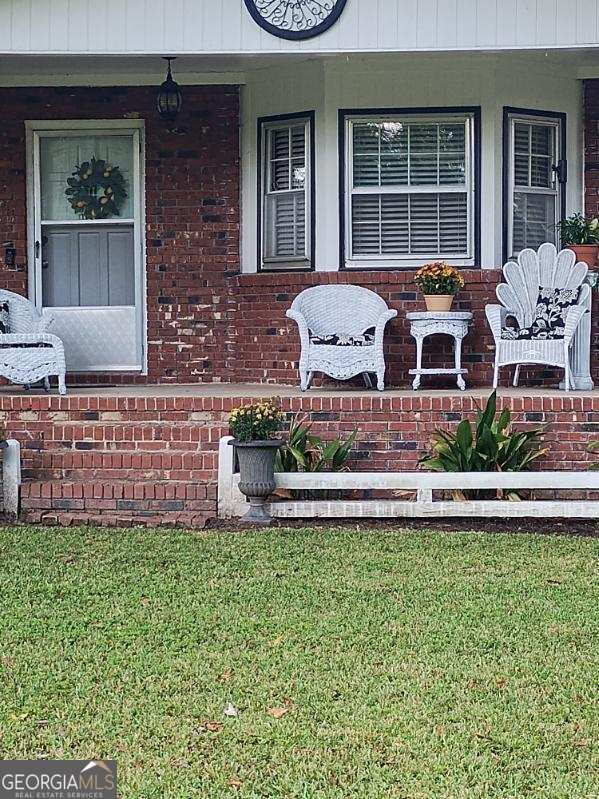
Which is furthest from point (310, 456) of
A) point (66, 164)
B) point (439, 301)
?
point (66, 164)

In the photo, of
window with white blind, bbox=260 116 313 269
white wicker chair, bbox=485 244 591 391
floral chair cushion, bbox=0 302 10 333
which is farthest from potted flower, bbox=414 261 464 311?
floral chair cushion, bbox=0 302 10 333

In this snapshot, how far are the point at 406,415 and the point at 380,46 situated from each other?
8.42ft

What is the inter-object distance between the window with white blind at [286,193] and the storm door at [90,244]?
1110 millimetres

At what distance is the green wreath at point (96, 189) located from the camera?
9727 mm

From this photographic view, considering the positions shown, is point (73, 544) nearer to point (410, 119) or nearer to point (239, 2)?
point (239, 2)

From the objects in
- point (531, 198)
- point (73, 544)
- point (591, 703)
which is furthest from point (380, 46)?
point (591, 703)

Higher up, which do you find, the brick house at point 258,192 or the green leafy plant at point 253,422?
the brick house at point 258,192

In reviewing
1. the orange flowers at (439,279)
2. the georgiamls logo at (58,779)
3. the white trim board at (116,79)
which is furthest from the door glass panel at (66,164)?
the georgiamls logo at (58,779)

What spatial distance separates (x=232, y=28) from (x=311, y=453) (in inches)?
119

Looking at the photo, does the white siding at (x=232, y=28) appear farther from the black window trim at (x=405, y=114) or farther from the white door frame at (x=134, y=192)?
the white door frame at (x=134, y=192)

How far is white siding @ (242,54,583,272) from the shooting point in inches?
350

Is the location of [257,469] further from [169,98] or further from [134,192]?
[134,192]

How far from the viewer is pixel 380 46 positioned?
25.7ft

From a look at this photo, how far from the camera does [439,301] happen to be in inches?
337
